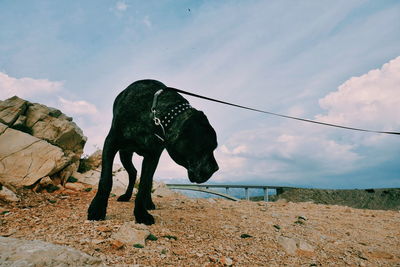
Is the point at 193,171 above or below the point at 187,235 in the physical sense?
above

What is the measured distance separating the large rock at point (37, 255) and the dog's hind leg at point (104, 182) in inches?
67.8

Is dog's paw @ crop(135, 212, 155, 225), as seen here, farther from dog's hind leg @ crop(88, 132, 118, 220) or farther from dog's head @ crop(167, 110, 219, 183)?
dog's head @ crop(167, 110, 219, 183)

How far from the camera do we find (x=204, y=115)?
359 centimetres

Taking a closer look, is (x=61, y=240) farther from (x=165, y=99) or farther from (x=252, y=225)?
(x=252, y=225)

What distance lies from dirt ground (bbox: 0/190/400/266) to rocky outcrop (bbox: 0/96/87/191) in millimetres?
738

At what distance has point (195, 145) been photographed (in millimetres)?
3492

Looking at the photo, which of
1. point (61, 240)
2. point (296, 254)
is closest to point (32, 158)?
point (61, 240)

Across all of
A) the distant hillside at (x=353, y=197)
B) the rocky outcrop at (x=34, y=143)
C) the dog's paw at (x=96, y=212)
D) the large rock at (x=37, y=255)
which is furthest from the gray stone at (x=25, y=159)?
the distant hillside at (x=353, y=197)

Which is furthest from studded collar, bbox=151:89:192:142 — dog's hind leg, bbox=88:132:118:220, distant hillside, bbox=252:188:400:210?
distant hillside, bbox=252:188:400:210

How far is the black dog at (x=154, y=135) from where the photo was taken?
3518mm

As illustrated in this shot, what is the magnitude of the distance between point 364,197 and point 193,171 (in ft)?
31.6

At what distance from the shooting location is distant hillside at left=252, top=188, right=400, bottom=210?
10.4 meters

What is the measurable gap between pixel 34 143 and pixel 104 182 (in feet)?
15.0

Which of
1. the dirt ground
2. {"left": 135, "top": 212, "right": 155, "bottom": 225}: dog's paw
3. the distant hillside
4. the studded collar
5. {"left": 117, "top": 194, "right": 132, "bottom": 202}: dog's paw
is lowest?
the dirt ground
